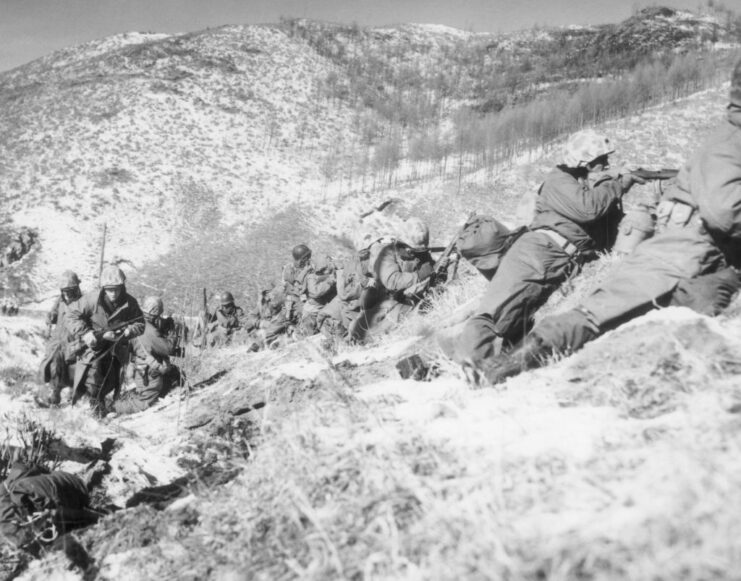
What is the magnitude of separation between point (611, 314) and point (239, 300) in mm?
18399

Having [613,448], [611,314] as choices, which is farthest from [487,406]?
[611,314]

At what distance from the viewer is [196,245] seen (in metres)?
26.5

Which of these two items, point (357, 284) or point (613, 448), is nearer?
point (613, 448)

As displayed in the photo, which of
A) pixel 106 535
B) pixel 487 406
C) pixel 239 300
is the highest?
pixel 487 406

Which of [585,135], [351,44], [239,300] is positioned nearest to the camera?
[585,135]

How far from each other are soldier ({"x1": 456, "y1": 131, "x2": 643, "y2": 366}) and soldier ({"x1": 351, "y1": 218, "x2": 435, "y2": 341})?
266 cm

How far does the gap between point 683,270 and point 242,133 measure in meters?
39.4

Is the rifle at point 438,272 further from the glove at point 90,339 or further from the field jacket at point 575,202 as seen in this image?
the glove at point 90,339

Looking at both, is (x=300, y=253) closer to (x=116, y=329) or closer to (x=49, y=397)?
(x=116, y=329)

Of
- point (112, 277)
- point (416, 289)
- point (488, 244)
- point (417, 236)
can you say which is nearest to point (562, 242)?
point (488, 244)

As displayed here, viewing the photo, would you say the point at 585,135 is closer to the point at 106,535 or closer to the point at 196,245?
the point at 106,535

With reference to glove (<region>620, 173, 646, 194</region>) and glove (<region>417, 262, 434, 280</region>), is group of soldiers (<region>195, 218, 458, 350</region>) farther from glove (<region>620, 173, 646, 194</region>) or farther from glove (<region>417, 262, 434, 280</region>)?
glove (<region>620, 173, 646, 194</region>)

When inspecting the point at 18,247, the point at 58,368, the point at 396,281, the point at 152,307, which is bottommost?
the point at 18,247

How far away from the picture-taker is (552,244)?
4027mm
